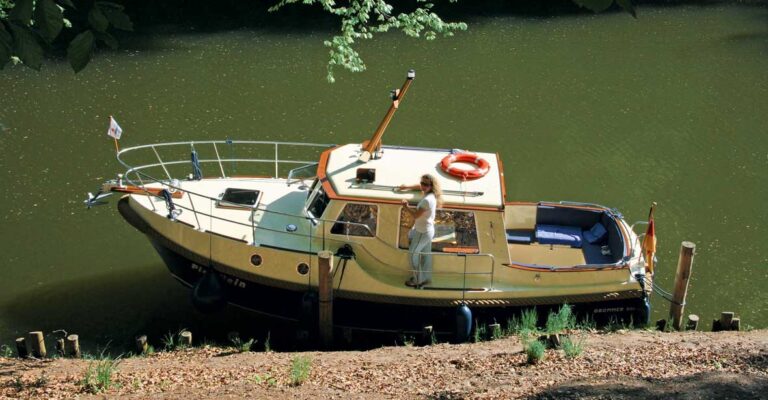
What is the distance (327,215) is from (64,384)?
12.6ft

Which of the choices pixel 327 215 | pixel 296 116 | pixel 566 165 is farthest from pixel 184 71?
pixel 327 215

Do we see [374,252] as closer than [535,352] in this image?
No

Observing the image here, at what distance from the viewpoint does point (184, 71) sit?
22.8m

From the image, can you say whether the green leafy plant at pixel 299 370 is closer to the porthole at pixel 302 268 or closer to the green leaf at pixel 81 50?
the porthole at pixel 302 268

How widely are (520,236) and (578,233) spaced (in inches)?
33.8

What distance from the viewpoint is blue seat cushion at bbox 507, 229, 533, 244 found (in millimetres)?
14086

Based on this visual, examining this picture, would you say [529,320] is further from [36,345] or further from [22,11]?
[22,11]

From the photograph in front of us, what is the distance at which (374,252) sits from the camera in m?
12.7

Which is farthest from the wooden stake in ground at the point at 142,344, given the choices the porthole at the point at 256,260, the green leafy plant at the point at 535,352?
the green leafy plant at the point at 535,352

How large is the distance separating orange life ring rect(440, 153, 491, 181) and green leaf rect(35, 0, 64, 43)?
7714mm

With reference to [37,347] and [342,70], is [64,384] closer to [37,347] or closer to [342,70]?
[37,347]

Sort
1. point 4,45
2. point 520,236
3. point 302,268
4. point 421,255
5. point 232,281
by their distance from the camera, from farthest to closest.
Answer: point 520,236, point 232,281, point 302,268, point 421,255, point 4,45

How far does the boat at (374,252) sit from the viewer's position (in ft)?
41.1

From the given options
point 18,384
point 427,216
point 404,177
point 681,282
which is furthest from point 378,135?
point 18,384
